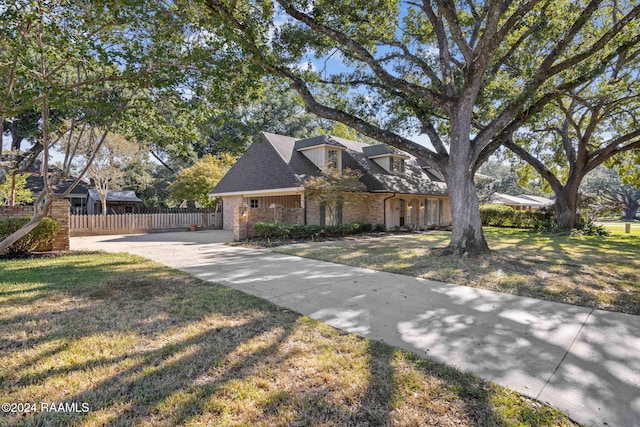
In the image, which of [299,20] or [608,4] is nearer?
[299,20]

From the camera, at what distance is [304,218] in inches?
652

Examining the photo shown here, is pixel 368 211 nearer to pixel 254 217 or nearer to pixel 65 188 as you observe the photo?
pixel 254 217

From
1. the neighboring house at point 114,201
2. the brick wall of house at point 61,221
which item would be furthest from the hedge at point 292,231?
the neighboring house at point 114,201

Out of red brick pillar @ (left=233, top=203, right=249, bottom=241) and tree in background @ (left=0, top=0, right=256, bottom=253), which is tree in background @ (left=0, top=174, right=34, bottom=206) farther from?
tree in background @ (left=0, top=0, right=256, bottom=253)

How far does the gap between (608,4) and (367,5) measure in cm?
951

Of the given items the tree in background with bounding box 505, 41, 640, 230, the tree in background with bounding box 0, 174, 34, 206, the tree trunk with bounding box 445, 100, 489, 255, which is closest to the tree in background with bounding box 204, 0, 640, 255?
the tree trunk with bounding box 445, 100, 489, 255

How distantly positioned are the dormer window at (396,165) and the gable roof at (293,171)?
1.30 ft

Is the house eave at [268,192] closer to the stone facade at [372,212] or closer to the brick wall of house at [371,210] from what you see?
the stone facade at [372,212]

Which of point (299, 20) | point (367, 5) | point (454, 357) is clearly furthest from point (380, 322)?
point (367, 5)

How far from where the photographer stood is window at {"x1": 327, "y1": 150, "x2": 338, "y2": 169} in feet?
58.9

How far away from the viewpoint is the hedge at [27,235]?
916 cm

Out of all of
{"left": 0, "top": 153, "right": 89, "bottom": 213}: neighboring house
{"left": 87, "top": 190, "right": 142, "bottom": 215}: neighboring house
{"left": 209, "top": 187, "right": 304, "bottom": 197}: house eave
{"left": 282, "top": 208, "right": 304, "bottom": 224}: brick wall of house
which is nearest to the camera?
{"left": 209, "top": 187, "right": 304, "bottom": 197}: house eave

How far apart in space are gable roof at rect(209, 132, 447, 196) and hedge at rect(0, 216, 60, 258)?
9.36 meters

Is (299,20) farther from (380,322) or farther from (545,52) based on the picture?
(545,52)
